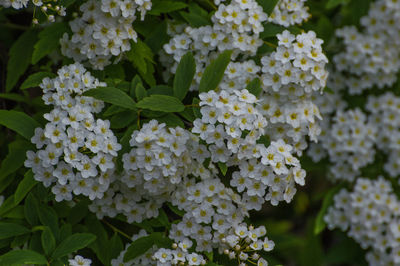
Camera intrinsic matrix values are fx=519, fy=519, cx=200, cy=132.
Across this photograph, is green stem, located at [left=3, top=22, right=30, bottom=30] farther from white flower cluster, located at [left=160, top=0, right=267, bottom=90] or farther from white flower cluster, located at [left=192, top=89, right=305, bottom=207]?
white flower cluster, located at [left=192, top=89, right=305, bottom=207]

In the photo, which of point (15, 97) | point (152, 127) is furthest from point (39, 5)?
point (152, 127)

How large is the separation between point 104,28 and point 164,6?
485 millimetres

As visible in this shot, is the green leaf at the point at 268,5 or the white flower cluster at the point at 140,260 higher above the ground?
the green leaf at the point at 268,5

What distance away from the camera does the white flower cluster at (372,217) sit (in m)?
4.17

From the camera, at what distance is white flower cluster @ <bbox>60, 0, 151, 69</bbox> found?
3119 mm

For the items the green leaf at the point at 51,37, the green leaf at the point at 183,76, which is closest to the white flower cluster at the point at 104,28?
the green leaf at the point at 51,37

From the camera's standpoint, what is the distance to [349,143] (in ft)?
14.1

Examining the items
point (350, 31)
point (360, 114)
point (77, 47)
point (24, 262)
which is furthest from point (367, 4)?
point (24, 262)

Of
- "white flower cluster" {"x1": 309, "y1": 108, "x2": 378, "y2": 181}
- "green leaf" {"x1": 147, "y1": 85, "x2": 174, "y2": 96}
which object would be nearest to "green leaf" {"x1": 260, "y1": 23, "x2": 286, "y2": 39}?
"green leaf" {"x1": 147, "y1": 85, "x2": 174, "y2": 96}

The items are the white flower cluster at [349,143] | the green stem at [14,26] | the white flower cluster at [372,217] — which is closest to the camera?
the green stem at [14,26]

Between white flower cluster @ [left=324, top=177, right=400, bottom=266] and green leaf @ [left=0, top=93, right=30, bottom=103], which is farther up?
green leaf @ [left=0, top=93, right=30, bottom=103]

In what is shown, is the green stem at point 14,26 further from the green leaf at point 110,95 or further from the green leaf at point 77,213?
the green leaf at point 77,213

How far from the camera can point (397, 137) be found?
4.35 m

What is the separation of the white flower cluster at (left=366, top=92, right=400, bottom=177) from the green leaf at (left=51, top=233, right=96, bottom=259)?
8.79ft
